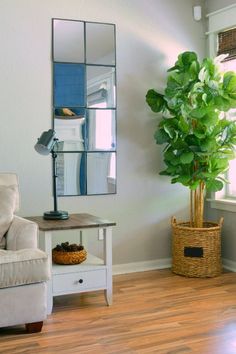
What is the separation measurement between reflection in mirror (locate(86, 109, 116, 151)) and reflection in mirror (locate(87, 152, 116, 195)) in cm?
7

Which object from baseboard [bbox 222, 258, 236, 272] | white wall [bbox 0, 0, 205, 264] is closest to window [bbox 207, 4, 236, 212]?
white wall [bbox 0, 0, 205, 264]

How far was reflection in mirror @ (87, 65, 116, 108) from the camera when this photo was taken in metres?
3.92

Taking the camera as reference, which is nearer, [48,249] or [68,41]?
[48,249]

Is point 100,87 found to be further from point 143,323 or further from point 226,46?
point 143,323

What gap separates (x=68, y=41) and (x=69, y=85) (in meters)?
0.36

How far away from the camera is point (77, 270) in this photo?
10.4 feet

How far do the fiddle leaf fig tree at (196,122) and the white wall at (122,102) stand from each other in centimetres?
26

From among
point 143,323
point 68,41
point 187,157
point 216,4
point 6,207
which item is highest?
point 216,4

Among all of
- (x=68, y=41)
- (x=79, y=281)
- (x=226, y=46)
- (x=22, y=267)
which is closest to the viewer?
(x=22, y=267)

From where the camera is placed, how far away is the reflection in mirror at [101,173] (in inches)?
155

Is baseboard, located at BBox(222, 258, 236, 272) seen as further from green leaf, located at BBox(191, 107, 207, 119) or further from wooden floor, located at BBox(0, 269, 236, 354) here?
green leaf, located at BBox(191, 107, 207, 119)

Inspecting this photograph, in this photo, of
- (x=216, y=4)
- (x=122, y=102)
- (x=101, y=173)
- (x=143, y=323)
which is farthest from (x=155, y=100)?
(x=143, y=323)

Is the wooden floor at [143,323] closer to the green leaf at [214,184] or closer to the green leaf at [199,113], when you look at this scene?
the green leaf at [214,184]

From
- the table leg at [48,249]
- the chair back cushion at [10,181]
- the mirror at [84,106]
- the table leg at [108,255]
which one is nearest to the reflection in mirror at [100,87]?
the mirror at [84,106]
